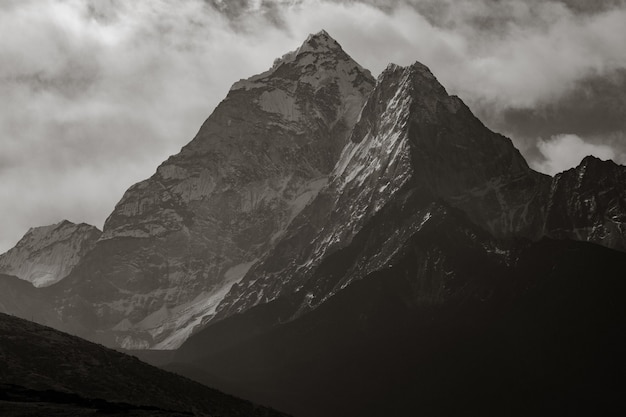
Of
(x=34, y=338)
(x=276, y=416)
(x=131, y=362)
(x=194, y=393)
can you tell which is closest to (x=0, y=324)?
(x=34, y=338)

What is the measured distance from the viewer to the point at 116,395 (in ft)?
469

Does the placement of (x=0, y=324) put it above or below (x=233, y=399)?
above

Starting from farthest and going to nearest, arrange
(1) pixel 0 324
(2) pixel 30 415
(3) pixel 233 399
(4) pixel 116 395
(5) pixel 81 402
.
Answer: (1) pixel 0 324, (3) pixel 233 399, (4) pixel 116 395, (5) pixel 81 402, (2) pixel 30 415

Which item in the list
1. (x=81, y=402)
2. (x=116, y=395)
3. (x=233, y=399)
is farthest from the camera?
(x=233, y=399)

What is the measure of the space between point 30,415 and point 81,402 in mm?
16113

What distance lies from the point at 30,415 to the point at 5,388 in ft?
62.6

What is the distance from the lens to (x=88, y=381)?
479ft

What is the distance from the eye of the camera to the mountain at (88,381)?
424 ft

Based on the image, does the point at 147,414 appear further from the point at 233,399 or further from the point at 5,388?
the point at 233,399

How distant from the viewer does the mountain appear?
129250 millimetres

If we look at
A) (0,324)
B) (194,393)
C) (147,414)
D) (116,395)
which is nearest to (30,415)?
(147,414)

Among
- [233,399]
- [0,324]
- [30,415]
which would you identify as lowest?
[30,415]

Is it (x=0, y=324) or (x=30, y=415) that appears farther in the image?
(x=0, y=324)

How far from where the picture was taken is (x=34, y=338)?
160m
